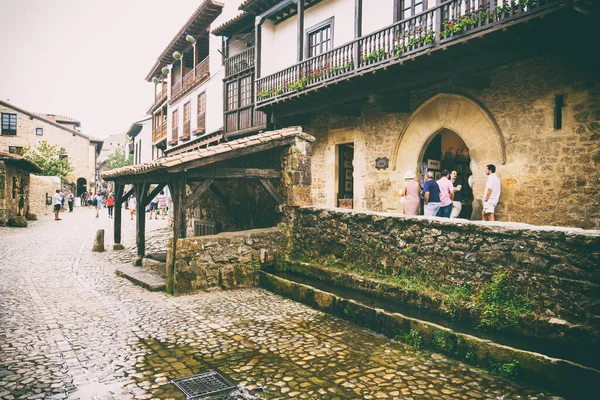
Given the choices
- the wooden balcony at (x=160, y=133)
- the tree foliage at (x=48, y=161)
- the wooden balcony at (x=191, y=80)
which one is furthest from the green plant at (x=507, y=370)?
the tree foliage at (x=48, y=161)

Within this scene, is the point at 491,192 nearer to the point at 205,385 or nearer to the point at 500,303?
A: the point at 500,303

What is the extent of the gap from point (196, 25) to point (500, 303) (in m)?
18.8

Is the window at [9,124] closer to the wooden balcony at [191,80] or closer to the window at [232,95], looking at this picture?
the wooden balcony at [191,80]

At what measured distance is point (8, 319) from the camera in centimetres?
553

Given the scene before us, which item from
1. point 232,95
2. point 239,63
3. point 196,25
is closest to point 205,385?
point 232,95

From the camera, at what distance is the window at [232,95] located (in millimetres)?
16188

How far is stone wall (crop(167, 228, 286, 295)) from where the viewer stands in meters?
7.04

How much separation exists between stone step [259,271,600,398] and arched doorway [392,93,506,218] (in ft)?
14.6

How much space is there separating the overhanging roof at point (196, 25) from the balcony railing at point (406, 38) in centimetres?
741

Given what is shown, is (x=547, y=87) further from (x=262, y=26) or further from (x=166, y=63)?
(x=166, y=63)

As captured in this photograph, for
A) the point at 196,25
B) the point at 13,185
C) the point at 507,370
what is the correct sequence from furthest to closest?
the point at 196,25
the point at 13,185
the point at 507,370

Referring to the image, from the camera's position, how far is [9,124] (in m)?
37.7

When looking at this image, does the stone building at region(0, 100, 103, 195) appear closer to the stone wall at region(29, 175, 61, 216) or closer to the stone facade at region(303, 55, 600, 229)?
the stone wall at region(29, 175, 61, 216)

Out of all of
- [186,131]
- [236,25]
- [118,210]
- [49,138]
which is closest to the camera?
[118,210]
